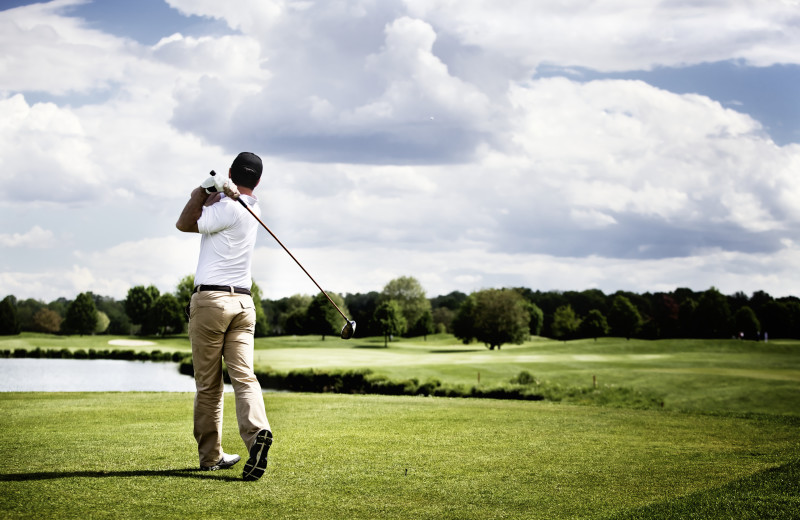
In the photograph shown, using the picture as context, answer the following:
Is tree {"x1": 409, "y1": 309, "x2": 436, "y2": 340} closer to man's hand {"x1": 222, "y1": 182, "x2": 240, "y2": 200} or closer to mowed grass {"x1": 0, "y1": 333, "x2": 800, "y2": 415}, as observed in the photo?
mowed grass {"x1": 0, "y1": 333, "x2": 800, "y2": 415}

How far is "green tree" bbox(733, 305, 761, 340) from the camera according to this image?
90.8 metres

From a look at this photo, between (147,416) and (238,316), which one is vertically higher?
(238,316)

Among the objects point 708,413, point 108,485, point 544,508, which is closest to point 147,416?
point 108,485

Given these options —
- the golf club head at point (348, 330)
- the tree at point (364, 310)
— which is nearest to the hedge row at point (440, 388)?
the golf club head at point (348, 330)

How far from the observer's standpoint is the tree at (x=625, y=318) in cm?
9638

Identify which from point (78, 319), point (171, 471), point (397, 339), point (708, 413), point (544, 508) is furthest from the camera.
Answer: point (397, 339)

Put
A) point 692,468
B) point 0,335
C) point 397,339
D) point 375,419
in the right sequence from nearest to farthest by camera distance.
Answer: point 692,468 → point 375,419 → point 0,335 → point 397,339

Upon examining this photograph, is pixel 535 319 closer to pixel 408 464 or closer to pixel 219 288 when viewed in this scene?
pixel 408 464

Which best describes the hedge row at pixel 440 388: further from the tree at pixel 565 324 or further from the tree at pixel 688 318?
the tree at pixel 565 324

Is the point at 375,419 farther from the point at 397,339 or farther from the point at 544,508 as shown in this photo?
the point at 397,339

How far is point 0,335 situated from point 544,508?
329 ft

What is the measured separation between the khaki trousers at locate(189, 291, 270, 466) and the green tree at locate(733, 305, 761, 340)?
312ft

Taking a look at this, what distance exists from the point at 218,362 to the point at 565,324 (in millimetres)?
110079

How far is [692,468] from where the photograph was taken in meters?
7.40
